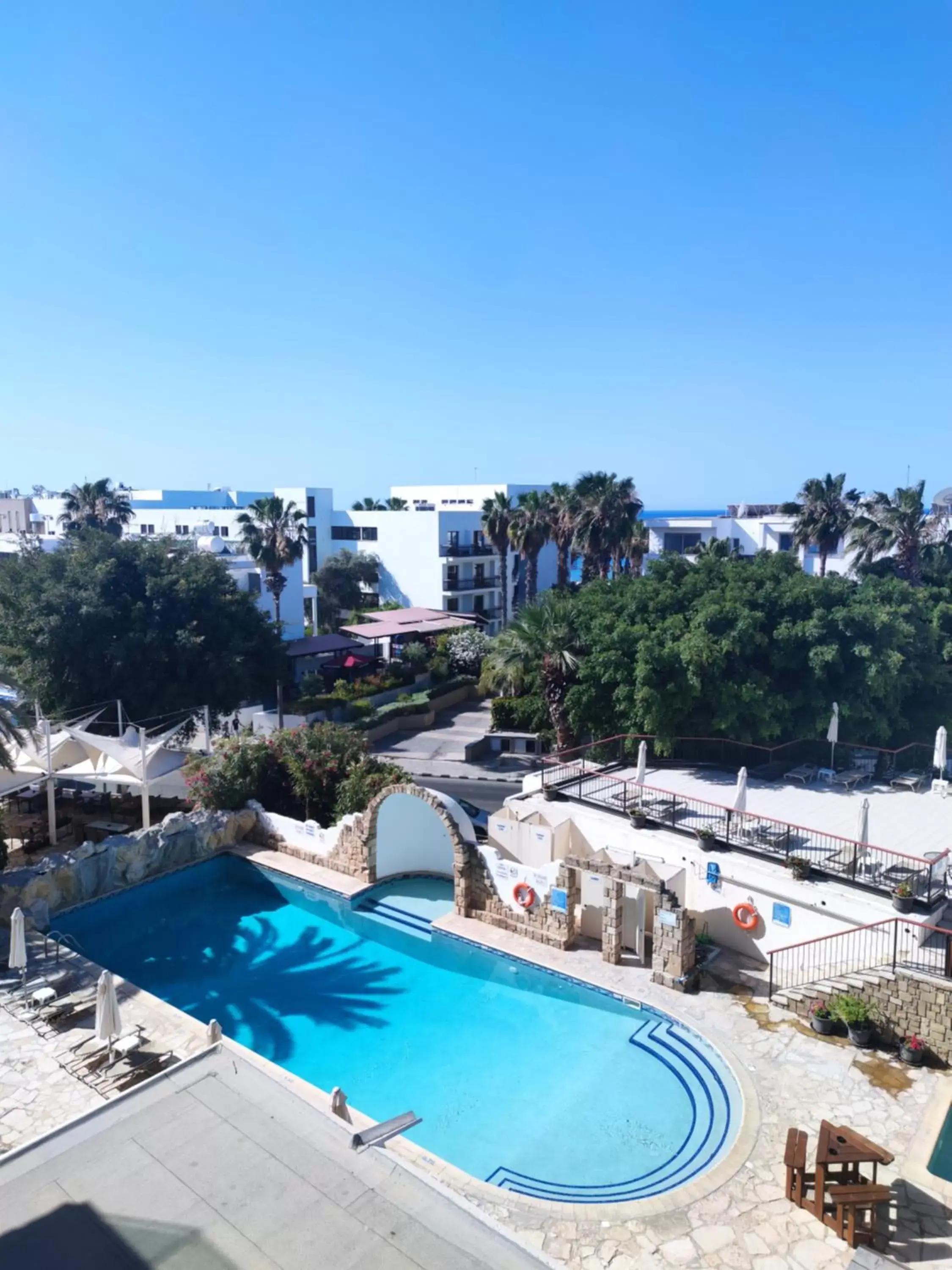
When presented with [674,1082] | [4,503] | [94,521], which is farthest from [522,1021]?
[4,503]

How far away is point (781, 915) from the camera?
660 inches

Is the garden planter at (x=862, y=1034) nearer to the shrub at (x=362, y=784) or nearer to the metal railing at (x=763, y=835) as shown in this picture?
the metal railing at (x=763, y=835)

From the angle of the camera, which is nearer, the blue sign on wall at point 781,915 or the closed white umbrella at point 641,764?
the blue sign on wall at point 781,915

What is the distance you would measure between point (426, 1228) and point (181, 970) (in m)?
12.7

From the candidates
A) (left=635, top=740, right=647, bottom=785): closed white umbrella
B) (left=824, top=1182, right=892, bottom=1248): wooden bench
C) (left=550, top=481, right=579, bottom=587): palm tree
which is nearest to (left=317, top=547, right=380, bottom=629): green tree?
(left=550, top=481, right=579, bottom=587): palm tree

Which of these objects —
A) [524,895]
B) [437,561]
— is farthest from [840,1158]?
[437,561]

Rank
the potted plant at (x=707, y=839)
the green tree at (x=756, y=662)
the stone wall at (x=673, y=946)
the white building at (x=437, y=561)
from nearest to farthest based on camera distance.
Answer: the stone wall at (x=673, y=946), the potted plant at (x=707, y=839), the green tree at (x=756, y=662), the white building at (x=437, y=561)

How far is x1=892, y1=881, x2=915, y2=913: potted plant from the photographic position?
15242 millimetres

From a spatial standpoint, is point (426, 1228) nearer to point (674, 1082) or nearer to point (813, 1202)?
point (813, 1202)

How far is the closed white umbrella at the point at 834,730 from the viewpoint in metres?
22.0

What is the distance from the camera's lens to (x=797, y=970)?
1603cm

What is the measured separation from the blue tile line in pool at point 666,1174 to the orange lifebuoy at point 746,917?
3738mm

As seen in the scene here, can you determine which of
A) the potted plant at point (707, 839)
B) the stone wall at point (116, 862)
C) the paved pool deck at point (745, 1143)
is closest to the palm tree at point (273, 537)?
the stone wall at point (116, 862)

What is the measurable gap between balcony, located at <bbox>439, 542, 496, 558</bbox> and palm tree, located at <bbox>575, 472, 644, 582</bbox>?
636 inches
